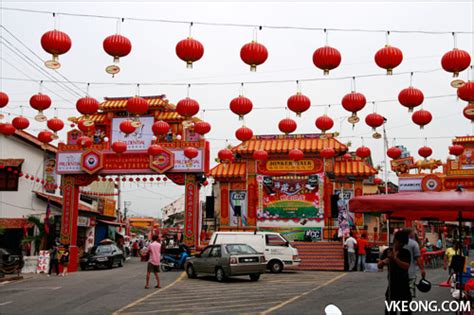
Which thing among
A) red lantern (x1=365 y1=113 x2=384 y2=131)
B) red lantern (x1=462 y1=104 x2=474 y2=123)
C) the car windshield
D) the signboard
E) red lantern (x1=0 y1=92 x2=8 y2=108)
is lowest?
the car windshield

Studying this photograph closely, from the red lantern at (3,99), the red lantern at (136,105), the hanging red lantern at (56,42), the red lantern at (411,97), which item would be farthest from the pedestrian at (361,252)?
the hanging red lantern at (56,42)

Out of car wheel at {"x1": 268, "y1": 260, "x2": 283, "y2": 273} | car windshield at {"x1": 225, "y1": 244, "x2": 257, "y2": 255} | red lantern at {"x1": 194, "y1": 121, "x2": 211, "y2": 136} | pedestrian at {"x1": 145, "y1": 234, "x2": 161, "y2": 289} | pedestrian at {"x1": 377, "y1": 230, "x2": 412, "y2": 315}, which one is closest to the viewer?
pedestrian at {"x1": 377, "y1": 230, "x2": 412, "y2": 315}

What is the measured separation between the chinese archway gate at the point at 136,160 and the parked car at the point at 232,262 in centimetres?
856

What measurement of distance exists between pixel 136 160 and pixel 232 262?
1276 centimetres

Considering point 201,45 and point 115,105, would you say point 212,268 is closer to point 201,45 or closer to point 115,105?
point 201,45

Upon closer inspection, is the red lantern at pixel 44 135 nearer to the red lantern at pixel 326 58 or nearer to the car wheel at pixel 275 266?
the car wheel at pixel 275 266

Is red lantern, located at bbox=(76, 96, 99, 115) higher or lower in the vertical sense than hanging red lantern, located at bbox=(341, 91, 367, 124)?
higher

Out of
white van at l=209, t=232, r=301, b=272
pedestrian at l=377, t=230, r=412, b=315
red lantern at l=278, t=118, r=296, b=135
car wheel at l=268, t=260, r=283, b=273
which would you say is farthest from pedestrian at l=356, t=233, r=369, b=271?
pedestrian at l=377, t=230, r=412, b=315

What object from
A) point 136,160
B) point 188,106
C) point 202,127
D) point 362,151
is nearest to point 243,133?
point 202,127

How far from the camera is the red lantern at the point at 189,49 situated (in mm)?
11195

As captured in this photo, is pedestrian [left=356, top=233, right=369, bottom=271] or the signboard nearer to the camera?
pedestrian [left=356, top=233, right=369, bottom=271]

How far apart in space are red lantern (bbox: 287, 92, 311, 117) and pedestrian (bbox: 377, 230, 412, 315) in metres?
5.98

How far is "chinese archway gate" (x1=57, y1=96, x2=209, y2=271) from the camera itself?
27062 mm

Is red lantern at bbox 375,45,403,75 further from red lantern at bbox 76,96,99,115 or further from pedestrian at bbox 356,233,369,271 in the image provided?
pedestrian at bbox 356,233,369,271
